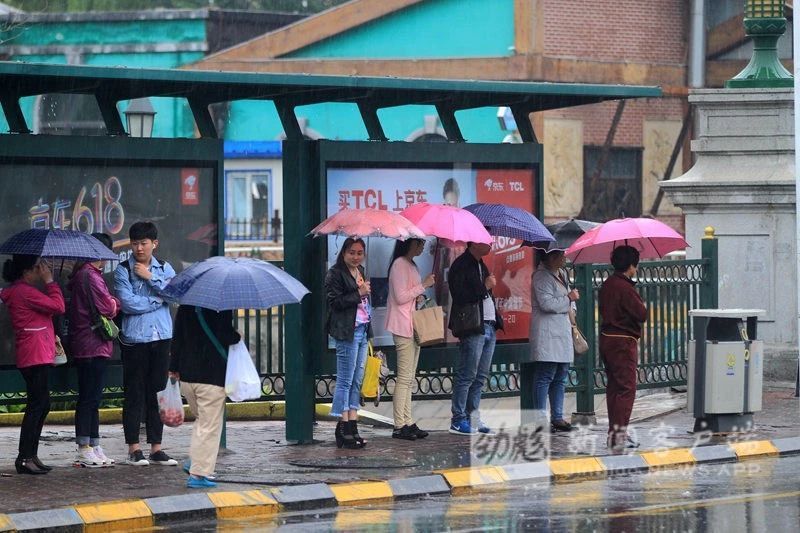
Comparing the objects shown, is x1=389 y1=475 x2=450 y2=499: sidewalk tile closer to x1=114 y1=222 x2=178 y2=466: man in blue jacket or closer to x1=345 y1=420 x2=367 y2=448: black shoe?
x1=345 y1=420 x2=367 y2=448: black shoe

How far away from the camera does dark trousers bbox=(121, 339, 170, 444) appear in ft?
43.5

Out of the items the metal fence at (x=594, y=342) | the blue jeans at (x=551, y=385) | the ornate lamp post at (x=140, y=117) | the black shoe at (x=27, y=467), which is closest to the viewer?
the black shoe at (x=27, y=467)

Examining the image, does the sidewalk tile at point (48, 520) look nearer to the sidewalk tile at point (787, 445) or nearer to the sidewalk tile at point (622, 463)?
the sidewalk tile at point (622, 463)

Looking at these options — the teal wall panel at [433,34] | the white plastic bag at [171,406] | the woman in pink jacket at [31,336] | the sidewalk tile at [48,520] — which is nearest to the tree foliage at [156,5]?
the teal wall panel at [433,34]

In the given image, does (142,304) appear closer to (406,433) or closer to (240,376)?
(240,376)

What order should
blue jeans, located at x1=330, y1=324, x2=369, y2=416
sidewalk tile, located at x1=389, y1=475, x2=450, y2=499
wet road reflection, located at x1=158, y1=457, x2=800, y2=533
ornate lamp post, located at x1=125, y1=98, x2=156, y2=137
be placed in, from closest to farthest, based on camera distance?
wet road reflection, located at x1=158, y1=457, x2=800, y2=533 < sidewalk tile, located at x1=389, y1=475, x2=450, y2=499 < blue jeans, located at x1=330, y1=324, x2=369, y2=416 < ornate lamp post, located at x1=125, y1=98, x2=156, y2=137

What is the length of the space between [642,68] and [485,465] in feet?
98.7

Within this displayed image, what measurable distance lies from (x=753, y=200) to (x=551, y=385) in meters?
5.29

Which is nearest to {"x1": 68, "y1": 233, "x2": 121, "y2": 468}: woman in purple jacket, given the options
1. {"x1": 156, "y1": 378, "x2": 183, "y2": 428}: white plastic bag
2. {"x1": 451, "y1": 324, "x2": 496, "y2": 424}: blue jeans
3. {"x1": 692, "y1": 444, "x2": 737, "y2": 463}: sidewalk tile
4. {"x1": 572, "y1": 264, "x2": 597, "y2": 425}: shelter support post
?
{"x1": 156, "y1": 378, "x2": 183, "y2": 428}: white plastic bag

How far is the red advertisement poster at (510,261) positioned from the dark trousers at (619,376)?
1592 mm

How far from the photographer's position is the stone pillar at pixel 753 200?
19688mm

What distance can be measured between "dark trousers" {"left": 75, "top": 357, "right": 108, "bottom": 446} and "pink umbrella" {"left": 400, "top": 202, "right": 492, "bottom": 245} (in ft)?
10.5

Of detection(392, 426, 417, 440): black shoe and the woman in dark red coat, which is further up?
the woman in dark red coat

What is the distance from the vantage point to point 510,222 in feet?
49.3
